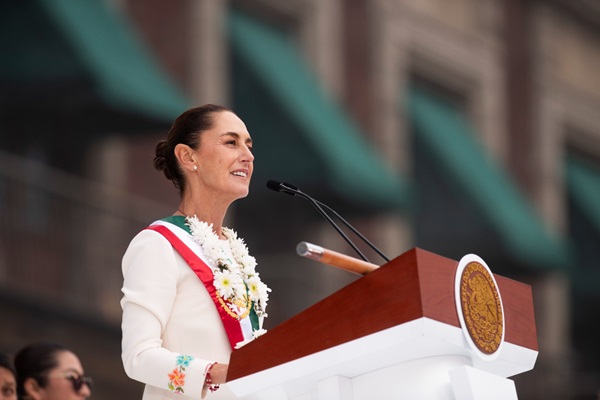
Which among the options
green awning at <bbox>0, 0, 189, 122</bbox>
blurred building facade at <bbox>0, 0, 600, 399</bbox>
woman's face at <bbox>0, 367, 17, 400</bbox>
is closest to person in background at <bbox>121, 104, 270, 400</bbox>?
woman's face at <bbox>0, 367, 17, 400</bbox>

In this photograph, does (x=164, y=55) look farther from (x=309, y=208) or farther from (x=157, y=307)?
(x=157, y=307)

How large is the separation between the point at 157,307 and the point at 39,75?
747cm

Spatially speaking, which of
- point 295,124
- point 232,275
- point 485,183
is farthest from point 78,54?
point 485,183

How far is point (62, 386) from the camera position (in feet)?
19.4

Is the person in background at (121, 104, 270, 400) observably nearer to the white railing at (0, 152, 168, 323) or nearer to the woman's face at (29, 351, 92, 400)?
the woman's face at (29, 351, 92, 400)

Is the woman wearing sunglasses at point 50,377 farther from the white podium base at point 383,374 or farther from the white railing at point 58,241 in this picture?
the white railing at point 58,241

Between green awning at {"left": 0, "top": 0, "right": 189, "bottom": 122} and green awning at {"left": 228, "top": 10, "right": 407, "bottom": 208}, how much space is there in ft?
9.25

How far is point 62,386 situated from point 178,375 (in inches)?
93.8

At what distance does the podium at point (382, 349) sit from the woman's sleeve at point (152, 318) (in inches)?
8.7

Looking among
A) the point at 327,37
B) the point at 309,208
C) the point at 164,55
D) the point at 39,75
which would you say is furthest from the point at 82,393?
the point at 327,37

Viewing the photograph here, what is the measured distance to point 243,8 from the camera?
49.7ft

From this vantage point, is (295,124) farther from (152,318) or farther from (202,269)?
(152,318)

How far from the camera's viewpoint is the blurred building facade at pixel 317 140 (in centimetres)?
1105

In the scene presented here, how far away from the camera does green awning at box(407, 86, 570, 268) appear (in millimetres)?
17062
